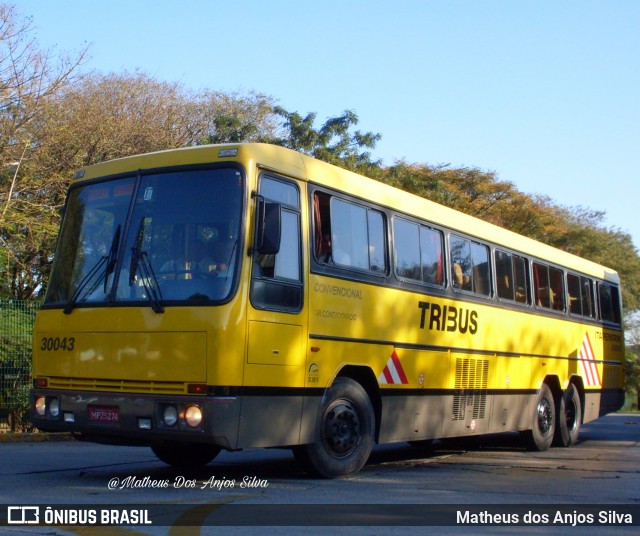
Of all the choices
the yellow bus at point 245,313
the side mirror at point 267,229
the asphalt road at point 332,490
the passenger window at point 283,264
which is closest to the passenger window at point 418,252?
the yellow bus at point 245,313

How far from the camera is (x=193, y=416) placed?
812 centimetres

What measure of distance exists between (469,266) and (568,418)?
4757 mm

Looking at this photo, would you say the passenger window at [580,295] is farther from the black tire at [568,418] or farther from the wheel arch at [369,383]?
the wheel arch at [369,383]

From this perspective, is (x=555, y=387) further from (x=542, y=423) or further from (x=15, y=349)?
(x=15, y=349)

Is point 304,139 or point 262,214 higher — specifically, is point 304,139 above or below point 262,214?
above

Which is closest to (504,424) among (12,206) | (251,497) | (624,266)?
(251,497)

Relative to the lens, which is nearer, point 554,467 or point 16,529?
point 16,529

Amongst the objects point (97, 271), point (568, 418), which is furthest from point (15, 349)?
point (568, 418)

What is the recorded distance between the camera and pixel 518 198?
48531 mm

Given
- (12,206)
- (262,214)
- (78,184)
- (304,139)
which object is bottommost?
(262,214)

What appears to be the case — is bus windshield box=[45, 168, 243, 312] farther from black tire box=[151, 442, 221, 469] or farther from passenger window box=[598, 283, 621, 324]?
passenger window box=[598, 283, 621, 324]

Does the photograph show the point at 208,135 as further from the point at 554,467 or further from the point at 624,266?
the point at 624,266

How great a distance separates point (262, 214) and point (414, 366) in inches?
135

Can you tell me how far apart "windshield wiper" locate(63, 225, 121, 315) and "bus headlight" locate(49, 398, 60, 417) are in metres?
0.87
